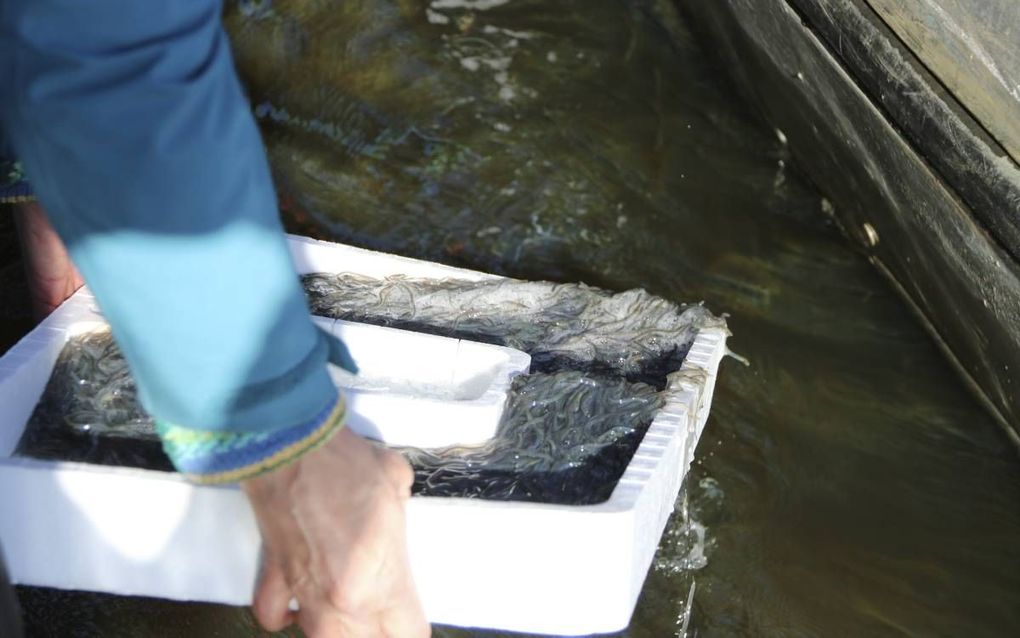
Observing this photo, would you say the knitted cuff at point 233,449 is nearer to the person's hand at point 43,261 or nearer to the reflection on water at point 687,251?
the reflection on water at point 687,251

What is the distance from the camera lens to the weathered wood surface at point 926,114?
2.08m

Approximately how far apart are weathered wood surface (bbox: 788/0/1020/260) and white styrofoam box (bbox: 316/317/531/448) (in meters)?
0.88

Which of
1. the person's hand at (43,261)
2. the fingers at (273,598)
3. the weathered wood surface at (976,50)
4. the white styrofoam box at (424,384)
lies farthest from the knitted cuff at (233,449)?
the weathered wood surface at (976,50)

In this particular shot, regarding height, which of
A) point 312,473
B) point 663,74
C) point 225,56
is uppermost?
point 225,56

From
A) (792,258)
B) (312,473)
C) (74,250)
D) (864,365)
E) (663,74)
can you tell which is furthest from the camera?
(663,74)

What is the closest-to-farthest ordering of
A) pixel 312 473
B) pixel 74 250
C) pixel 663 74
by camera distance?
pixel 74 250 → pixel 312 473 → pixel 663 74

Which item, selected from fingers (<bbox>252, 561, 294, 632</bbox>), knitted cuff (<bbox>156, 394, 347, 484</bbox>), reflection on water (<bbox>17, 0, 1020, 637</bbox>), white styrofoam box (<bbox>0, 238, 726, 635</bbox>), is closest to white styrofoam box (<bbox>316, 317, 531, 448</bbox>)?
white styrofoam box (<bbox>0, 238, 726, 635</bbox>)

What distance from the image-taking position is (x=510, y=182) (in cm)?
328

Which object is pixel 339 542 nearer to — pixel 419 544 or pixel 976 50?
pixel 419 544

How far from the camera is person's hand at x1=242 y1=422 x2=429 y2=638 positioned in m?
1.12

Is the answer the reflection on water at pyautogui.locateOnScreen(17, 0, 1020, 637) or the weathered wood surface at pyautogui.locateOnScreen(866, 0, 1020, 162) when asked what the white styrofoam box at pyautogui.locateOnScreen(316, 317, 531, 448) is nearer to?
the reflection on water at pyautogui.locateOnScreen(17, 0, 1020, 637)

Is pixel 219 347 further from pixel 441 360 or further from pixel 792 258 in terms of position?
pixel 792 258

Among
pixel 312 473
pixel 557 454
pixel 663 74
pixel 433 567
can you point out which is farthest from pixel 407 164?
pixel 312 473

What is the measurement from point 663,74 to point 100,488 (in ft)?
8.76
